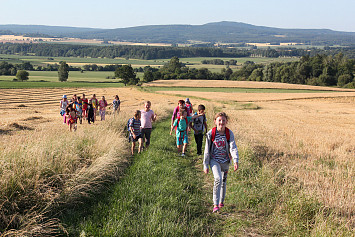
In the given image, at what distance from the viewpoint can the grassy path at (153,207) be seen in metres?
5.00

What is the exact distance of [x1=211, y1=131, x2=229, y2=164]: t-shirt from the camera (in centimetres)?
648

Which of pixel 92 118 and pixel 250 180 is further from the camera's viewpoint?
pixel 92 118

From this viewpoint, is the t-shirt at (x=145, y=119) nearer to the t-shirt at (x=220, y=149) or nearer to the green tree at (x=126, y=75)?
the t-shirt at (x=220, y=149)

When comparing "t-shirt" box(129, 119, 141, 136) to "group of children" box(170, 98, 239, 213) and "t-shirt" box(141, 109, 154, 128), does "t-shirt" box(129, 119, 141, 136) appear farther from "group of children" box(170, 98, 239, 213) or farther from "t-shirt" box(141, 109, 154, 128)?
"group of children" box(170, 98, 239, 213)

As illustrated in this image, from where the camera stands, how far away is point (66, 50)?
194625 millimetres

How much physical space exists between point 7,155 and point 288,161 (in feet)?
23.6

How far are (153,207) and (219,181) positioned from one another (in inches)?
52.6

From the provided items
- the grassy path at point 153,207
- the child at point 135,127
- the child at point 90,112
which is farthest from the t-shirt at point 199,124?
the child at point 90,112

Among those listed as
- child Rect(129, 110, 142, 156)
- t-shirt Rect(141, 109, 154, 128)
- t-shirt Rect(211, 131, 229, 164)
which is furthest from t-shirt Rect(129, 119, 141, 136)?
t-shirt Rect(211, 131, 229, 164)

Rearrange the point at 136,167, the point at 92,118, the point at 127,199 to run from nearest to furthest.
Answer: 1. the point at 127,199
2. the point at 136,167
3. the point at 92,118

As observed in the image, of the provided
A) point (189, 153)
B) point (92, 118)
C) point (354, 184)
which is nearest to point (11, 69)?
point (92, 118)

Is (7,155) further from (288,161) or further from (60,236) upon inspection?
(288,161)

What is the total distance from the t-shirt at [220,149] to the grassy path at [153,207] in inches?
36.3

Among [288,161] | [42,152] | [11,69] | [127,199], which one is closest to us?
[127,199]
